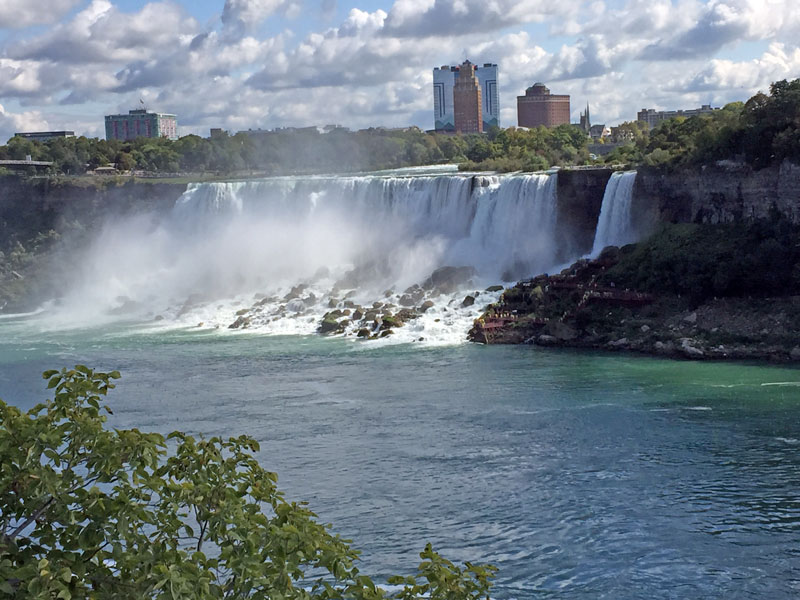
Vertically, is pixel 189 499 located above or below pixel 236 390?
above

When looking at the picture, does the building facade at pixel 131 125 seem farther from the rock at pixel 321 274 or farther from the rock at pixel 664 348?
the rock at pixel 664 348

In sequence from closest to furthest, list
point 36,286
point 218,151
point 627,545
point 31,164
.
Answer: point 627,545 → point 36,286 → point 31,164 → point 218,151

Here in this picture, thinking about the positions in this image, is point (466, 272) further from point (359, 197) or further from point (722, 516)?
point (722, 516)

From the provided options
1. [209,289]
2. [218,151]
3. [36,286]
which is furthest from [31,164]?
[209,289]

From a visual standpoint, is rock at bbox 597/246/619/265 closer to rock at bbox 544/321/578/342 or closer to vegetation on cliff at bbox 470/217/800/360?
vegetation on cliff at bbox 470/217/800/360

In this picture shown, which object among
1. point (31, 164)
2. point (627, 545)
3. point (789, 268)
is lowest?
point (627, 545)

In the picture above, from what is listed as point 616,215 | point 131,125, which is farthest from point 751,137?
point 131,125
